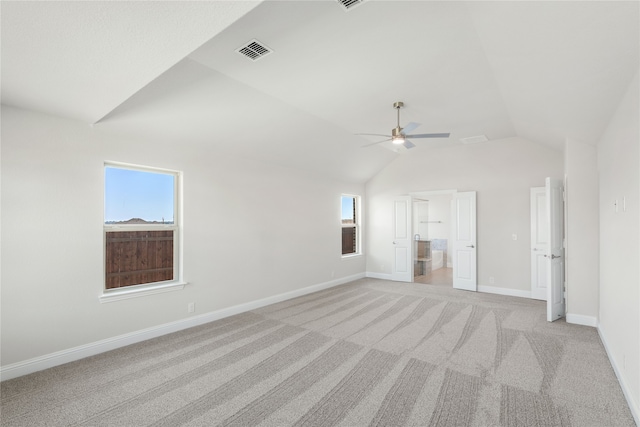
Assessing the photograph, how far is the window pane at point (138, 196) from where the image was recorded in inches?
139

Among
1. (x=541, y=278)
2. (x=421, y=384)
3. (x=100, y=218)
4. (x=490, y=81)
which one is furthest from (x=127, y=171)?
(x=541, y=278)

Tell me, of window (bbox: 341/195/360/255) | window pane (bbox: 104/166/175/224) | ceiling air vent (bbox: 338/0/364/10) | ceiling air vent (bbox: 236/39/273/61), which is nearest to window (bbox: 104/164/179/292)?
window pane (bbox: 104/166/175/224)

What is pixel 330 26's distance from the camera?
233 cm

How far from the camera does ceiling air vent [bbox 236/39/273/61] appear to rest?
2.52 m

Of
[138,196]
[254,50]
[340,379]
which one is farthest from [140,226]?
[340,379]

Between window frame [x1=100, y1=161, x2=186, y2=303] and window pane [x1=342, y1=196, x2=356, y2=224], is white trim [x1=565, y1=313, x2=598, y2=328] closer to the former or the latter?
window pane [x1=342, y1=196, x2=356, y2=224]

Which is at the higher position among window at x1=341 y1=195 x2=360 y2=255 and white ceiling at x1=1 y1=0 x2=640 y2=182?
white ceiling at x1=1 y1=0 x2=640 y2=182

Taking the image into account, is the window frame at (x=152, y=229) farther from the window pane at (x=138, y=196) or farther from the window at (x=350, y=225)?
the window at (x=350, y=225)

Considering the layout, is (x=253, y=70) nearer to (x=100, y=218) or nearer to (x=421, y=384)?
(x=100, y=218)

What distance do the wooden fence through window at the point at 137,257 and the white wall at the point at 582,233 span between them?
552 cm

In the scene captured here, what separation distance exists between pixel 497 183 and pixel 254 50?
5.29 metres

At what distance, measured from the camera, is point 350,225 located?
24.1ft

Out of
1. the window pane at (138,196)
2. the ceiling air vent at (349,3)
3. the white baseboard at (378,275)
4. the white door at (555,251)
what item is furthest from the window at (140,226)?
the white door at (555,251)

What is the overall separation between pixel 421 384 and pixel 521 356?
135cm
